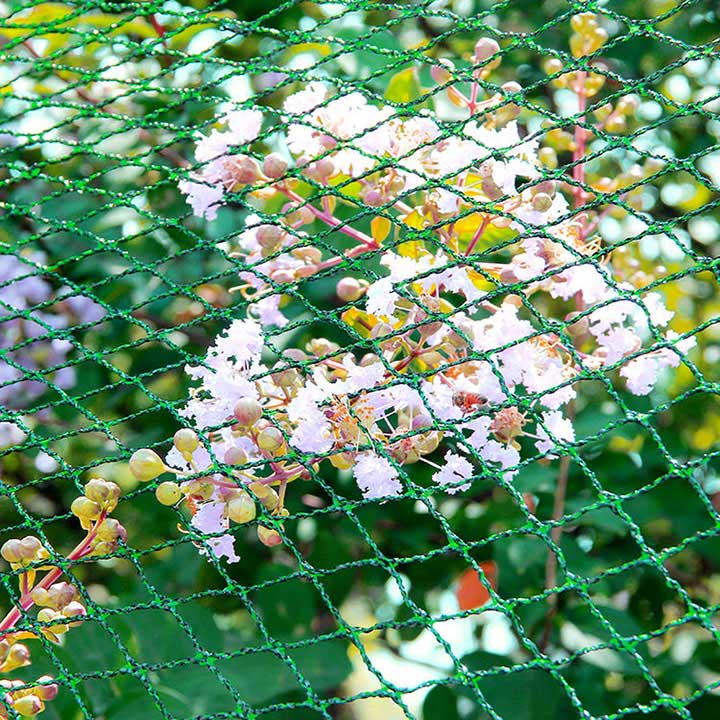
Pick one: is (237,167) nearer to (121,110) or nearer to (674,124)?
(121,110)

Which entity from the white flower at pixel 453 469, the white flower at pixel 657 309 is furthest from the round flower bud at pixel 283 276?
the white flower at pixel 657 309

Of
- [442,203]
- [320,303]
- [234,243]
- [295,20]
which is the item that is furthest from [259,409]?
[295,20]

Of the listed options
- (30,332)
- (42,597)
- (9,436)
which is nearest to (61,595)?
(42,597)

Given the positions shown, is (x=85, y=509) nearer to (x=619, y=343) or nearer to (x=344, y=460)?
(x=344, y=460)

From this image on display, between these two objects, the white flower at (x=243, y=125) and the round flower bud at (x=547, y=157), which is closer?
the white flower at (x=243, y=125)

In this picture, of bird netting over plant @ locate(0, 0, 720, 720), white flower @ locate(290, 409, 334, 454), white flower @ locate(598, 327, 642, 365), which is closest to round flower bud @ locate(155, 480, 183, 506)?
bird netting over plant @ locate(0, 0, 720, 720)

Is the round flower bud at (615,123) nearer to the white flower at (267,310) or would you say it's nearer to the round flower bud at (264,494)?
the white flower at (267,310)

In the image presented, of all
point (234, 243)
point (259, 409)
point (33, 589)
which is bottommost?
point (234, 243)
